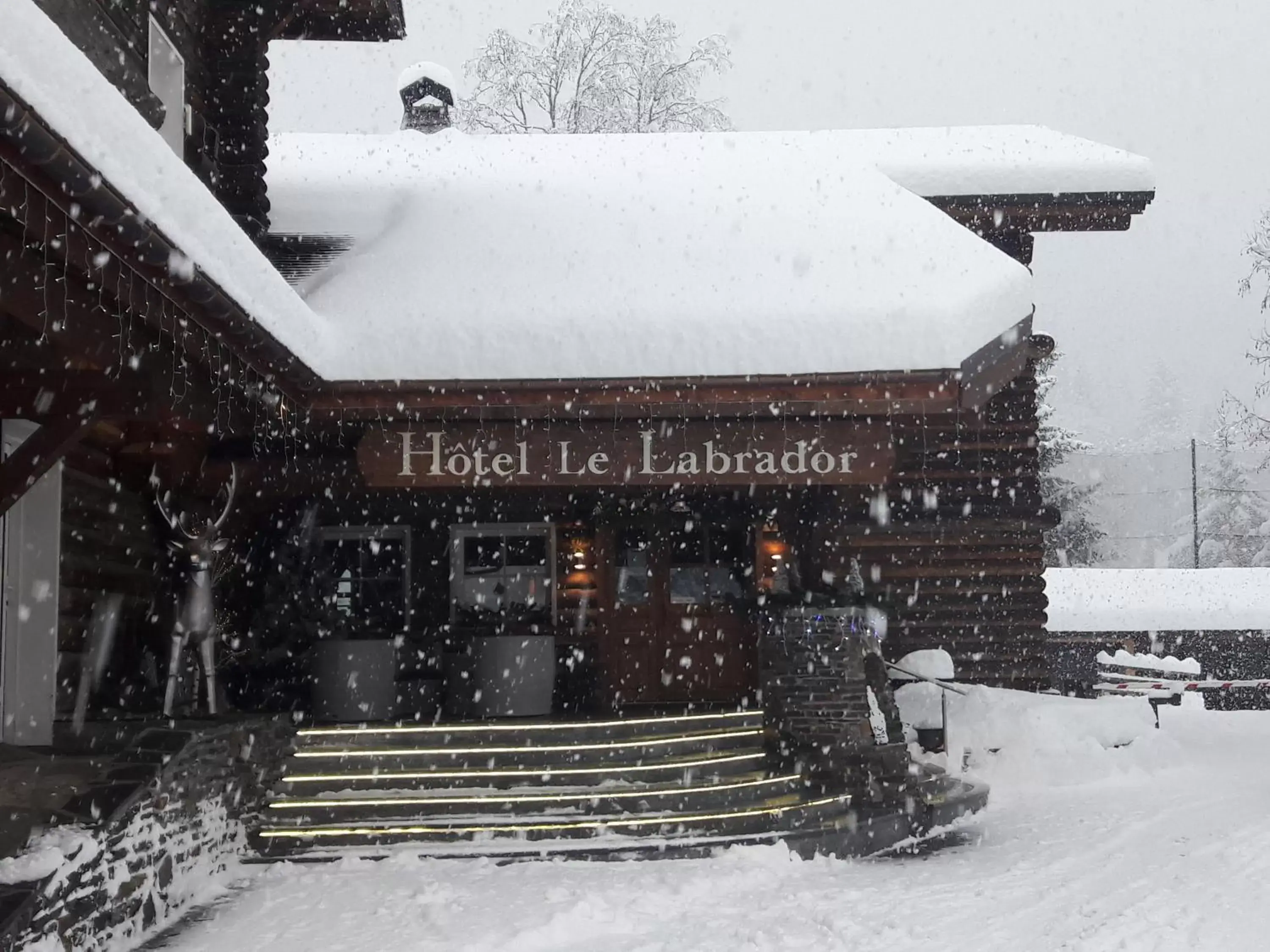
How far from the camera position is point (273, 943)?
6004 millimetres

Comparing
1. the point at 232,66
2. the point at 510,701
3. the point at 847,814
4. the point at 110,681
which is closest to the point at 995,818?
the point at 847,814

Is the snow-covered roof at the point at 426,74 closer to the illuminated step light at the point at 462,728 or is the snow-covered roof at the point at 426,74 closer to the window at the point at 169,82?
the window at the point at 169,82

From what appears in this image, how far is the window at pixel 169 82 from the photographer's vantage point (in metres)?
8.92

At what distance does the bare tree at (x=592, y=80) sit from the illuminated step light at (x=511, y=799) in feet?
65.8

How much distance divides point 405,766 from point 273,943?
2.80m

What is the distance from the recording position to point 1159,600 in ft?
83.0

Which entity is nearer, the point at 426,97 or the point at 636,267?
the point at 636,267

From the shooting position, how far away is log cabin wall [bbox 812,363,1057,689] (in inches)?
516

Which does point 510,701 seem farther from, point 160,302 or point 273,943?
point 160,302

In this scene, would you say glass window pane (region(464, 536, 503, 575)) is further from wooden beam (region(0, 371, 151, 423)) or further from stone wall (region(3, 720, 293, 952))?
wooden beam (region(0, 371, 151, 423))

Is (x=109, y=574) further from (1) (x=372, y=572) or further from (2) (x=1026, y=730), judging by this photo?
(2) (x=1026, y=730)

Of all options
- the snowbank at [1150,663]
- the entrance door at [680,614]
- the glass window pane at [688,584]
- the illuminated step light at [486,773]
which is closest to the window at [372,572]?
the entrance door at [680,614]

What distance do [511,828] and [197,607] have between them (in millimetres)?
2699

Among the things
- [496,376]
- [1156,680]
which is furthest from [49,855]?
[1156,680]
